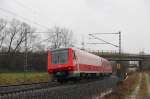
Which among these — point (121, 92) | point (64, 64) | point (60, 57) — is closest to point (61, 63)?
point (64, 64)

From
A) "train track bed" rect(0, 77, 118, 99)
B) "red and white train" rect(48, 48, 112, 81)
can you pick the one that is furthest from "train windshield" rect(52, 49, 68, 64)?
"train track bed" rect(0, 77, 118, 99)

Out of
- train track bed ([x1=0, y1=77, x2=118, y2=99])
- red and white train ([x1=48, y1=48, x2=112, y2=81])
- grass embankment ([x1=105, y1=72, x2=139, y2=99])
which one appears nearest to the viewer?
train track bed ([x1=0, y1=77, x2=118, y2=99])

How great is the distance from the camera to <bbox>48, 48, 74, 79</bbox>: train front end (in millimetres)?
31625

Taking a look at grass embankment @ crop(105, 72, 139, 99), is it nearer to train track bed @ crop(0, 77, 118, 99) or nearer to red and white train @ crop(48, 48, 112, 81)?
train track bed @ crop(0, 77, 118, 99)

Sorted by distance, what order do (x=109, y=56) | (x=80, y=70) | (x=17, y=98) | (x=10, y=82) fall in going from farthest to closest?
(x=109, y=56) < (x=10, y=82) < (x=80, y=70) < (x=17, y=98)

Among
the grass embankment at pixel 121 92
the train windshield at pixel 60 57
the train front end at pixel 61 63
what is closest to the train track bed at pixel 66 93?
the grass embankment at pixel 121 92

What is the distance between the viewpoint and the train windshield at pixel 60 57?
1260 inches

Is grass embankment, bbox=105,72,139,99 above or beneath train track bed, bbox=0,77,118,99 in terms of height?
beneath

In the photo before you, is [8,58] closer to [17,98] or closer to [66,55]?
[66,55]

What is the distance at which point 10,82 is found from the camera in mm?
46375

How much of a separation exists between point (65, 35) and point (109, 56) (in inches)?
532

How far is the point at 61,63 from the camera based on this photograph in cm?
3197

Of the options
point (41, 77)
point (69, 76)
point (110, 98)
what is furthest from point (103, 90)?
point (41, 77)

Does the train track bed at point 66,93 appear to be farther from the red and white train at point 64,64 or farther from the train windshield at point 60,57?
the train windshield at point 60,57
